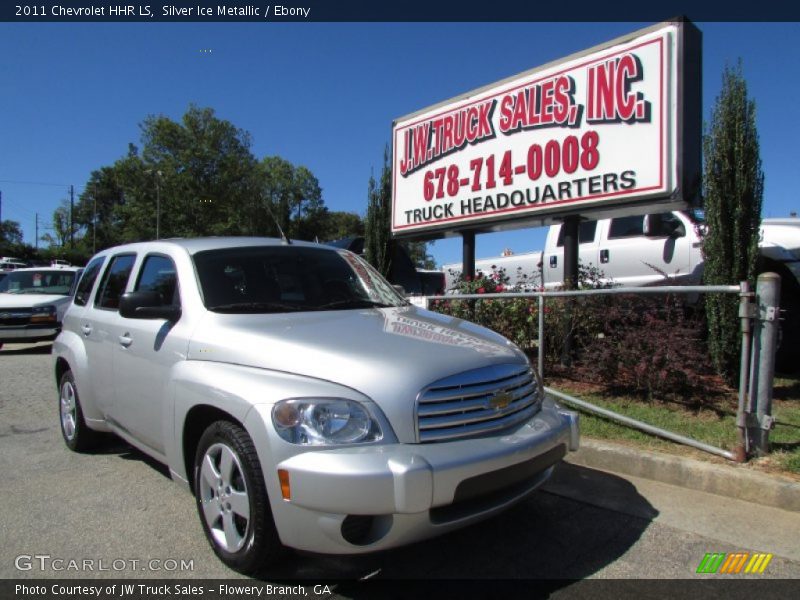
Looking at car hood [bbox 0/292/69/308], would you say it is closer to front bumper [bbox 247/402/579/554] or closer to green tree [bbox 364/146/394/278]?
green tree [bbox 364/146/394/278]

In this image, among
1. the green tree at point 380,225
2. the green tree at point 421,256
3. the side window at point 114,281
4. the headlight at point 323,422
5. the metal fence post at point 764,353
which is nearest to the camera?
the headlight at point 323,422

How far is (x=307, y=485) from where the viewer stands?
2.36m

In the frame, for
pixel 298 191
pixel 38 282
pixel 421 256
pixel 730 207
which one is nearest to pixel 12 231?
pixel 298 191

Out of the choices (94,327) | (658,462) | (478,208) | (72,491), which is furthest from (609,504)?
(478,208)

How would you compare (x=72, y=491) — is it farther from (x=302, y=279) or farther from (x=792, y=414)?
(x=792, y=414)

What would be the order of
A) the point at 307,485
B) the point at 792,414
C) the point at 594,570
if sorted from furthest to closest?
1. the point at 792,414
2. the point at 594,570
3. the point at 307,485

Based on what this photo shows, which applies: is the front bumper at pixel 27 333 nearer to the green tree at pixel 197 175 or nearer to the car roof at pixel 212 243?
the car roof at pixel 212 243

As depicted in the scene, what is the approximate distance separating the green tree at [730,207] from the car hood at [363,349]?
3.23m

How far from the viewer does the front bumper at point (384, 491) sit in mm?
2320

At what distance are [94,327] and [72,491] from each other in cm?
122

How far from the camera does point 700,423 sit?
4.77 m

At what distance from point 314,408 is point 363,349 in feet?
1.34

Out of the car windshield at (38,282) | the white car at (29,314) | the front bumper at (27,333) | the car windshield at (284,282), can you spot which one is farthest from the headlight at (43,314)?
the car windshield at (284,282)

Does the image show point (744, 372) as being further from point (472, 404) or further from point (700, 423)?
point (472, 404)
